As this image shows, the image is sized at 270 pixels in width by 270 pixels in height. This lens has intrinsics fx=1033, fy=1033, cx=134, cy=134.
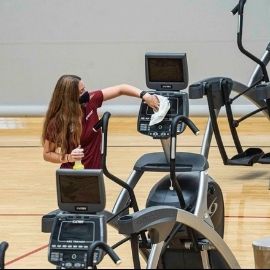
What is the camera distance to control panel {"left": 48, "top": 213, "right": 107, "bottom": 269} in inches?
187

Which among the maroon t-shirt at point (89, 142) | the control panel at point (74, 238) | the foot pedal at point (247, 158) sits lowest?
the foot pedal at point (247, 158)

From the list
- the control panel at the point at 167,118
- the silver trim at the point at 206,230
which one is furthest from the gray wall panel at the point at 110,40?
the silver trim at the point at 206,230

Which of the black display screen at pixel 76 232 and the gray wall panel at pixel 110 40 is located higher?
the black display screen at pixel 76 232

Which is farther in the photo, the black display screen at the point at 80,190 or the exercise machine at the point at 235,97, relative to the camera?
the exercise machine at the point at 235,97

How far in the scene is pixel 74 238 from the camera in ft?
16.0

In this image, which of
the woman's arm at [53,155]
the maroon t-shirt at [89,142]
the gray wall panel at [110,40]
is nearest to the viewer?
the woman's arm at [53,155]

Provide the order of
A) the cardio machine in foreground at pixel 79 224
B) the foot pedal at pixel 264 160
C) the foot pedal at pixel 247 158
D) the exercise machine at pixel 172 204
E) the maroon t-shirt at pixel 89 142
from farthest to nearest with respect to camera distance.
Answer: the foot pedal at pixel 264 160
the foot pedal at pixel 247 158
the maroon t-shirt at pixel 89 142
the exercise machine at pixel 172 204
the cardio machine in foreground at pixel 79 224

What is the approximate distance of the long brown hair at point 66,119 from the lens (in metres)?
7.40

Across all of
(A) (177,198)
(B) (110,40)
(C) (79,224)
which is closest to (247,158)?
(A) (177,198)

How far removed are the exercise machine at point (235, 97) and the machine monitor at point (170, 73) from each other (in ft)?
9.10

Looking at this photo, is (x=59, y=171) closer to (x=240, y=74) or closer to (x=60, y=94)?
(x=60, y=94)

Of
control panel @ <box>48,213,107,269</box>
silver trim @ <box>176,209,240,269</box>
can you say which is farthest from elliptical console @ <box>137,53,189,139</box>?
control panel @ <box>48,213,107,269</box>

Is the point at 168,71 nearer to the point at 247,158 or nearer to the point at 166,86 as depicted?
the point at 166,86

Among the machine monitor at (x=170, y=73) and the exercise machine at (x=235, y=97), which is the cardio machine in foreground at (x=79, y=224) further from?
the exercise machine at (x=235, y=97)
